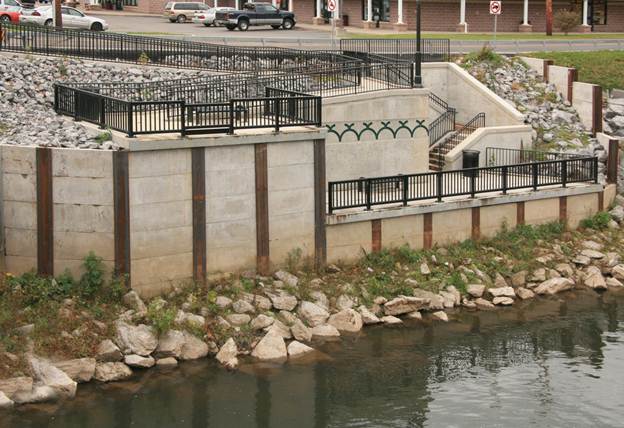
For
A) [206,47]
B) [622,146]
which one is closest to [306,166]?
[206,47]

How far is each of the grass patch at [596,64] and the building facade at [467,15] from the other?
708 inches

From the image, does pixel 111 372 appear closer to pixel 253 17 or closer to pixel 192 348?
pixel 192 348

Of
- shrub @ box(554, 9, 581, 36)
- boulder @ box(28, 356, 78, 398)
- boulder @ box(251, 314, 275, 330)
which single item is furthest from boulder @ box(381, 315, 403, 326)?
shrub @ box(554, 9, 581, 36)

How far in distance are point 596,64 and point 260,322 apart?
24330 millimetres

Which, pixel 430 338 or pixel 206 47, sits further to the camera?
pixel 206 47

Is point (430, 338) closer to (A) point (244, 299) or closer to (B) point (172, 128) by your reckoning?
(A) point (244, 299)

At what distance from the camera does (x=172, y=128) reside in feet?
100

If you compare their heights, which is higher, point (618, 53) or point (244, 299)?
point (618, 53)

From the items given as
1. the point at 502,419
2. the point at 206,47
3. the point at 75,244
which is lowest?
the point at 502,419

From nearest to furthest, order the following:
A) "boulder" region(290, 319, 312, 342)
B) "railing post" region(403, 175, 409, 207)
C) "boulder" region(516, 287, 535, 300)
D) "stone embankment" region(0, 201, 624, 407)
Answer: "stone embankment" region(0, 201, 624, 407) < "boulder" region(290, 319, 312, 342) < "boulder" region(516, 287, 535, 300) < "railing post" region(403, 175, 409, 207)

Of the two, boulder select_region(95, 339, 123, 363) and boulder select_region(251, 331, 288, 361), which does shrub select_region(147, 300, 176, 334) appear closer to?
boulder select_region(95, 339, 123, 363)

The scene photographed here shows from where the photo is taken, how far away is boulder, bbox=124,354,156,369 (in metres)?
27.2

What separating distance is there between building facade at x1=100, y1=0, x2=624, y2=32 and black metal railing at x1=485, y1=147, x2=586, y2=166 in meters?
26.3

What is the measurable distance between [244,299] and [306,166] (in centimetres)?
428
